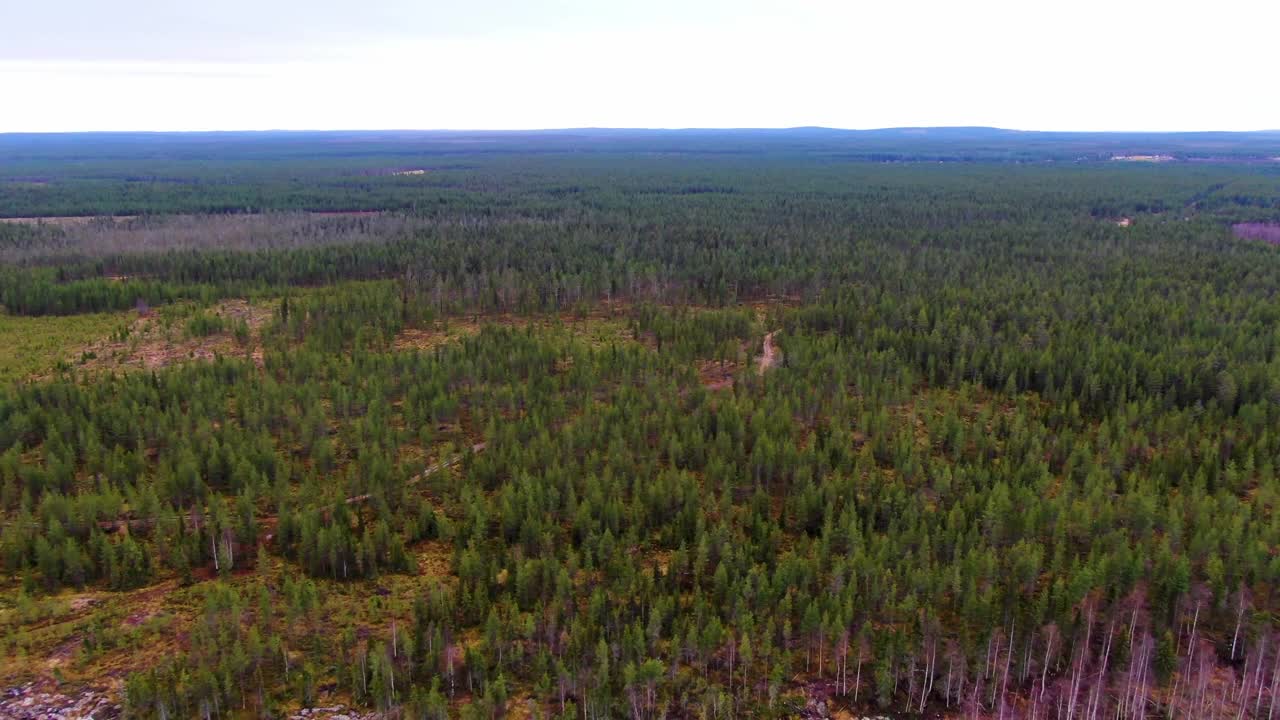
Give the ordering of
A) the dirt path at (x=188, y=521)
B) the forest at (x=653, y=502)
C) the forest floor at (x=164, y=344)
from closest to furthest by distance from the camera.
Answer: the forest at (x=653, y=502) < the dirt path at (x=188, y=521) < the forest floor at (x=164, y=344)

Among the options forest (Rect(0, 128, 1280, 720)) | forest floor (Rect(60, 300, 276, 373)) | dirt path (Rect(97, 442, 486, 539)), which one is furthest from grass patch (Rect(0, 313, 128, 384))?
dirt path (Rect(97, 442, 486, 539))

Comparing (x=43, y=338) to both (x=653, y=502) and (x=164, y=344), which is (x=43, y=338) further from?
(x=653, y=502)

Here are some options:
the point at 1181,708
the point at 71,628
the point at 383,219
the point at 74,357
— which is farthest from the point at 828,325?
the point at 383,219

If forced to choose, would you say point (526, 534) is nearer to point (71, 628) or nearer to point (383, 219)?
point (71, 628)

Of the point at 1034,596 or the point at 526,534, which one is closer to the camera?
the point at 1034,596

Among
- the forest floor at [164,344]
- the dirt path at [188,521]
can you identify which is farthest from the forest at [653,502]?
the forest floor at [164,344]

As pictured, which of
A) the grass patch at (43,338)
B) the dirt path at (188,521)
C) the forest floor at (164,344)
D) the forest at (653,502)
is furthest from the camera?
the forest floor at (164,344)

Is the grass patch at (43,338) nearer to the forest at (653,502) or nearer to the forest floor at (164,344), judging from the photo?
the forest at (653,502)

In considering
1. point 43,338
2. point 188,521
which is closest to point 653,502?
point 188,521

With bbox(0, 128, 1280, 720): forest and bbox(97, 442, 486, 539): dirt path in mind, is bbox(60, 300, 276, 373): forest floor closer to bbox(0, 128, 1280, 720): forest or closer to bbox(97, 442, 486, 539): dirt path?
bbox(0, 128, 1280, 720): forest
